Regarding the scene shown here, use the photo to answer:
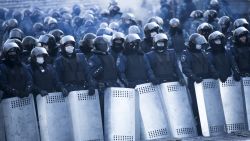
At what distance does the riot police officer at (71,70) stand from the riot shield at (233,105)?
2.69m

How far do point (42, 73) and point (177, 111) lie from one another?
8.69 ft

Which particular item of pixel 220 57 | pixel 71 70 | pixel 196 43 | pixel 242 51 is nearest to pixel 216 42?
pixel 220 57

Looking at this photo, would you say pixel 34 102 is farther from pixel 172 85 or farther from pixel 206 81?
pixel 206 81

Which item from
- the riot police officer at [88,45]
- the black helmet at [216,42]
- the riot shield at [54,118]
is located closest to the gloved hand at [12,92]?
the riot shield at [54,118]

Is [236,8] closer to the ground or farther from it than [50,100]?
farther from it

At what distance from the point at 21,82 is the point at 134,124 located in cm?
222

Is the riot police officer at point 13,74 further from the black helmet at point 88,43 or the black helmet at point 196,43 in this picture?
the black helmet at point 196,43

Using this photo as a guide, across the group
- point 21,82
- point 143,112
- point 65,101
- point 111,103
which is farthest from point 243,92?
point 21,82

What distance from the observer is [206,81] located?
9.18m

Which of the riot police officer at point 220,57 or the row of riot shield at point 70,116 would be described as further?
the riot police officer at point 220,57

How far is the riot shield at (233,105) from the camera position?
9.23 meters

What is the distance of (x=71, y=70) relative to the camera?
8.84m

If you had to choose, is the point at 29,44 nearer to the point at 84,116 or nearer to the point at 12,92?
the point at 12,92

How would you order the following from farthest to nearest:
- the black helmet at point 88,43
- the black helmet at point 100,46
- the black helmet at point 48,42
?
1. the black helmet at point 48,42
2. the black helmet at point 88,43
3. the black helmet at point 100,46
